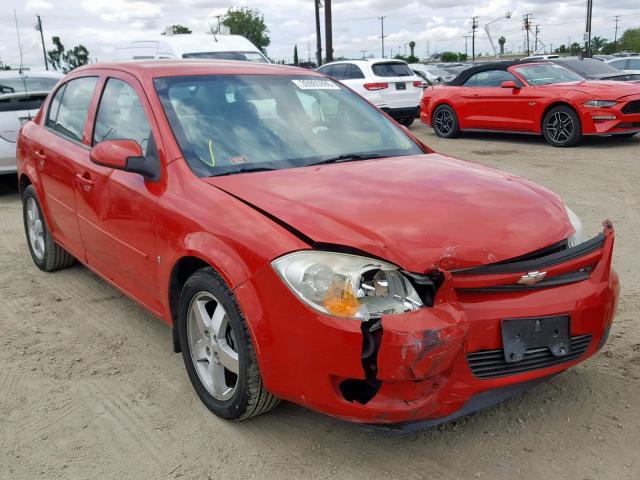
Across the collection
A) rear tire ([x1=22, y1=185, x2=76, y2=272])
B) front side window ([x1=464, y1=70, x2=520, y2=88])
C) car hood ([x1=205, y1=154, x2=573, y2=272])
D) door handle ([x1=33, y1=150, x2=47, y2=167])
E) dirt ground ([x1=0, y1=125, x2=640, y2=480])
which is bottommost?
dirt ground ([x1=0, y1=125, x2=640, y2=480])

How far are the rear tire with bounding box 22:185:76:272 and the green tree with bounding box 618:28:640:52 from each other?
97.0 meters

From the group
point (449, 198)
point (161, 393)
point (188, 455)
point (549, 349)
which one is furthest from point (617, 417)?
point (161, 393)

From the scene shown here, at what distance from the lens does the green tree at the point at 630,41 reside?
8919cm

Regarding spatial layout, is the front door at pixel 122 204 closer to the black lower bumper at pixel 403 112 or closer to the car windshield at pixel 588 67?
the black lower bumper at pixel 403 112

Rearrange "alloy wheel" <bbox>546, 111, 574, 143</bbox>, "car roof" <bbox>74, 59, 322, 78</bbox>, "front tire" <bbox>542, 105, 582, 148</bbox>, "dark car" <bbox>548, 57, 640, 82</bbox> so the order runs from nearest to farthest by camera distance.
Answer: "car roof" <bbox>74, 59, 322, 78</bbox> → "front tire" <bbox>542, 105, 582, 148</bbox> → "alloy wheel" <bbox>546, 111, 574, 143</bbox> → "dark car" <bbox>548, 57, 640, 82</bbox>

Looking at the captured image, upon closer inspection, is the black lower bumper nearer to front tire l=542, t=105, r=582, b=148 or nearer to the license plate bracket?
front tire l=542, t=105, r=582, b=148

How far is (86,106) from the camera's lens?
419cm

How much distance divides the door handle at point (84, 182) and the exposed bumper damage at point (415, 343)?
1722mm

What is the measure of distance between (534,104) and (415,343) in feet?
32.9

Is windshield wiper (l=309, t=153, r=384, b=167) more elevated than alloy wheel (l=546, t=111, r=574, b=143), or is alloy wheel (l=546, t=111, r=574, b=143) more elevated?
windshield wiper (l=309, t=153, r=384, b=167)

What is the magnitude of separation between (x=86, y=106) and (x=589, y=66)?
1221cm

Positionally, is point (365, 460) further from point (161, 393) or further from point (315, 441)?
point (161, 393)

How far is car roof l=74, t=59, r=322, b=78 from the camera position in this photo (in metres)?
3.63

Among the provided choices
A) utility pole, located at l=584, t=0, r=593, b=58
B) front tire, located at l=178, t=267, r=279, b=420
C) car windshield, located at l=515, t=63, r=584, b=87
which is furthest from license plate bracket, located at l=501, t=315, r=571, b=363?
utility pole, located at l=584, t=0, r=593, b=58
